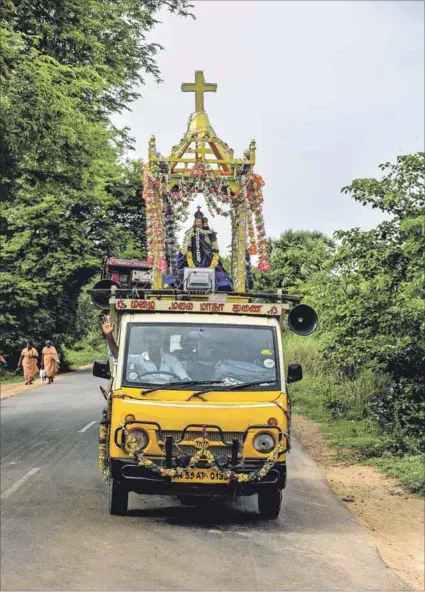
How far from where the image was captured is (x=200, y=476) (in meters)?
8.56

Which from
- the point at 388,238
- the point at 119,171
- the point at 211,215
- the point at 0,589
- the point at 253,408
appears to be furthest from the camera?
the point at 119,171

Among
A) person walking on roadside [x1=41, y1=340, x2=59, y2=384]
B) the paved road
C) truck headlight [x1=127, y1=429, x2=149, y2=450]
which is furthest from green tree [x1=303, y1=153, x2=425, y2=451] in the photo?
person walking on roadside [x1=41, y1=340, x2=59, y2=384]

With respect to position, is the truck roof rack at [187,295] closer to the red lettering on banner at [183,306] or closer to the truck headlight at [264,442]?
the red lettering on banner at [183,306]

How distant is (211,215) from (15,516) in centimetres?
510

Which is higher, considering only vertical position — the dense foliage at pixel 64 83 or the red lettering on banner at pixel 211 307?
the dense foliage at pixel 64 83

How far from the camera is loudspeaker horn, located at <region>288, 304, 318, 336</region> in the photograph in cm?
926

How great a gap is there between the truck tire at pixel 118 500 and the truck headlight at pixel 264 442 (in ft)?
5.29

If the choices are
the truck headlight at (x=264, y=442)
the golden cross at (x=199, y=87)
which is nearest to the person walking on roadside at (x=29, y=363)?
the golden cross at (x=199, y=87)

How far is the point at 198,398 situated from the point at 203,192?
4038mm

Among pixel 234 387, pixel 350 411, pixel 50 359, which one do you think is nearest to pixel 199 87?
pixel 234 387

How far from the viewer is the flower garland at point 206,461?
27.9 ft

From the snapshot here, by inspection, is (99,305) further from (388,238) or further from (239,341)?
(388,238)

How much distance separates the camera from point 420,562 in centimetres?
899

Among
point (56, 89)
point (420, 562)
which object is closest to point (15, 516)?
point (420, 562)
